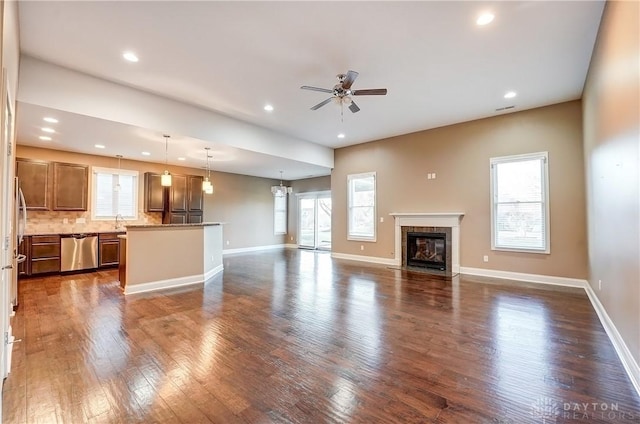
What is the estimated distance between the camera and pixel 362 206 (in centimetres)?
810

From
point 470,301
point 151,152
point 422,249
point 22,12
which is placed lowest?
point 470,301

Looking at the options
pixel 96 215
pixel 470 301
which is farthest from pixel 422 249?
pixel 96 215

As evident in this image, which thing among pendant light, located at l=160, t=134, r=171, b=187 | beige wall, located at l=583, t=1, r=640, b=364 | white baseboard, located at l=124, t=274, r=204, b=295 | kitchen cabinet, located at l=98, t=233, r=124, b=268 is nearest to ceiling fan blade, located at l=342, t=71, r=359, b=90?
beige wall, located at l=583, t=1, r=640, b=364

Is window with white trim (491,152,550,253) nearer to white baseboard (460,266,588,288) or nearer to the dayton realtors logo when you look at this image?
white baseboard (460,266,588,288)

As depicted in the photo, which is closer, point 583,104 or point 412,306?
point 412,306

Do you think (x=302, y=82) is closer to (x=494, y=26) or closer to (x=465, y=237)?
(x=494, y=26)

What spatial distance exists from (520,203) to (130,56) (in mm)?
6880

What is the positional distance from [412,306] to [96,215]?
24.5 ft

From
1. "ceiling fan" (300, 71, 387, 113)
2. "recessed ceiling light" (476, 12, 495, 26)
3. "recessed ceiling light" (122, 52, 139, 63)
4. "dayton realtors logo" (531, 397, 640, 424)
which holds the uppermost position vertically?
"recessed ceiling light" (476, 12, 495, 26)

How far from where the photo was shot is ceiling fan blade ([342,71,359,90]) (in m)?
3.50

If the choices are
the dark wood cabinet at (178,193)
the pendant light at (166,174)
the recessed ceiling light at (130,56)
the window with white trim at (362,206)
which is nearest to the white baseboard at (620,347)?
the window with white trim at (362,206)

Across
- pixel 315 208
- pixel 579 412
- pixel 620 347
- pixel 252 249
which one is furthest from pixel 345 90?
pixel 252 249

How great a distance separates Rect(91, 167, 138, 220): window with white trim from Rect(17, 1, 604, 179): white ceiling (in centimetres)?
149

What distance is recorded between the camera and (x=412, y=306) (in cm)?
403
